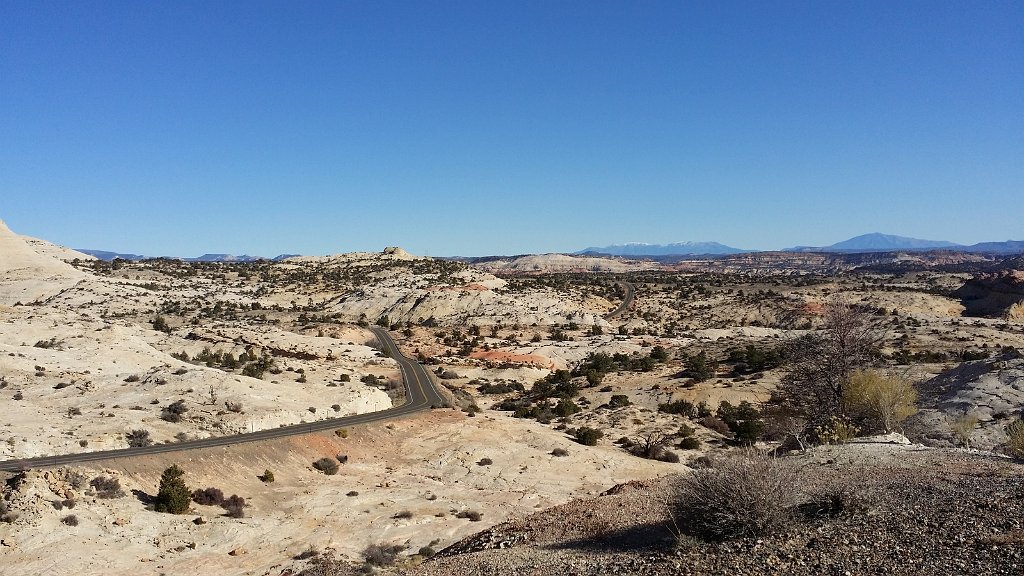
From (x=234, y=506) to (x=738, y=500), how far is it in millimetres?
22173

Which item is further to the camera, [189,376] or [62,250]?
[62,250]

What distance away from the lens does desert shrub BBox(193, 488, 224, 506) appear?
2512 centimetres

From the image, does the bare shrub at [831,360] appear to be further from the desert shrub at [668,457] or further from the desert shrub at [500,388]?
the desert shrub at [500,388]

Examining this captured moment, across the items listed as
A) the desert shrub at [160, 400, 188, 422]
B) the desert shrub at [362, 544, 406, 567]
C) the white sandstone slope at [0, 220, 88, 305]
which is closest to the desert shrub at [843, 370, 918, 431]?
the desert shrub at [362, 544, 406, 567]

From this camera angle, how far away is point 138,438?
97.8 feet

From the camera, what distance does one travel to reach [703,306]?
335ft

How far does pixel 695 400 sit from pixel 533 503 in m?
21.9

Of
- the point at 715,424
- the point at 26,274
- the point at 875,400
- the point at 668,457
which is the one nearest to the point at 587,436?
the point at 668,457

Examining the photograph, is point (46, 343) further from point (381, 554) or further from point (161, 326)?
point (381, 554)

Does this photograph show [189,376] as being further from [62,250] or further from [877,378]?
[62,250]

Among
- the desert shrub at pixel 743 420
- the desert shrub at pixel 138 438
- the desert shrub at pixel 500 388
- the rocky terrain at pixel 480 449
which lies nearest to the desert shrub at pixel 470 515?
the rocky terrain at pixel 480 449

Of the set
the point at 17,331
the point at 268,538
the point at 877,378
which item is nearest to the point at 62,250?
the point at 17,331

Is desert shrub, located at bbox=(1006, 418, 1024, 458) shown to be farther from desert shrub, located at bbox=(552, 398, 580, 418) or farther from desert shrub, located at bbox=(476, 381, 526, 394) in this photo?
desert shrub, located at bbox=(476, 381, 526, 394)

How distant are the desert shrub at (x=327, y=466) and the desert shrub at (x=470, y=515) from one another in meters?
9.41
